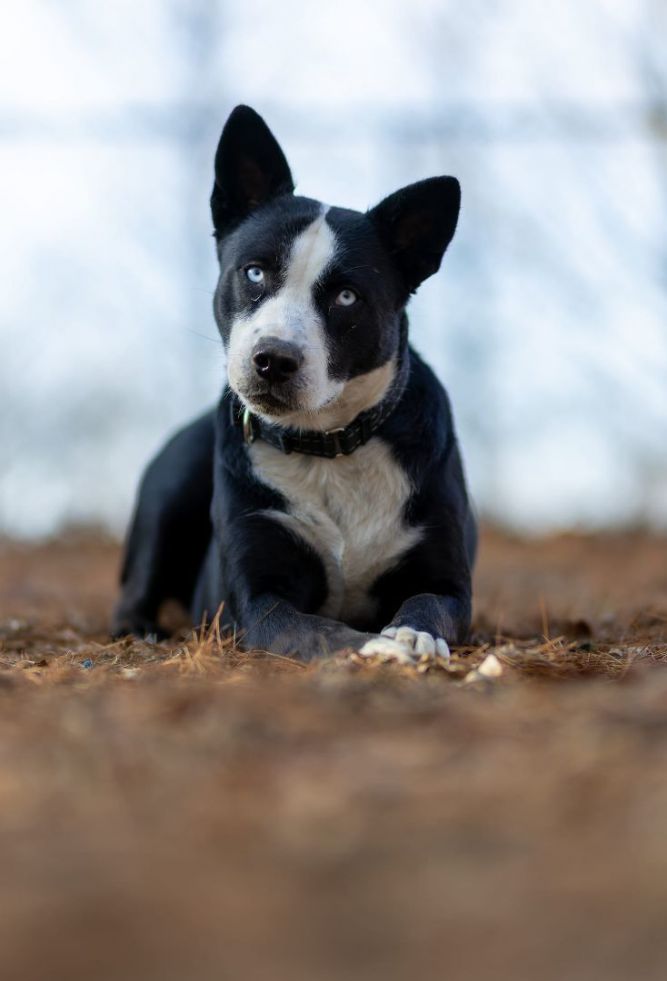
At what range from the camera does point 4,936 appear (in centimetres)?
127

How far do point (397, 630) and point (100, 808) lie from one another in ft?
5.66

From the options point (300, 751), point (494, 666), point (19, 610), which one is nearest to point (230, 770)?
point (300, 751)

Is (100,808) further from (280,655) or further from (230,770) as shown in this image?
(280,655)

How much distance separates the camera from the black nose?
11.4 feet

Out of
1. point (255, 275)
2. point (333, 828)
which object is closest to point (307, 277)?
point (255, 275)

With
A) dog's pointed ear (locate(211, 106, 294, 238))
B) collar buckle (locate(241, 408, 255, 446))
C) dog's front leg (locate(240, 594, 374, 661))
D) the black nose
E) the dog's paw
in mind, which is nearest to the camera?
the dog's paw

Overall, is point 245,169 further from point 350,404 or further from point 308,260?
point 350,404

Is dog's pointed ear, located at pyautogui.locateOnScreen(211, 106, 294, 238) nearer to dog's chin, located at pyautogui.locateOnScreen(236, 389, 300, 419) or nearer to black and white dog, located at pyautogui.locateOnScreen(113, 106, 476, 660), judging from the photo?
black and white dog, located at pyautogui.locateOnScreen(113, 106, 476, 660)

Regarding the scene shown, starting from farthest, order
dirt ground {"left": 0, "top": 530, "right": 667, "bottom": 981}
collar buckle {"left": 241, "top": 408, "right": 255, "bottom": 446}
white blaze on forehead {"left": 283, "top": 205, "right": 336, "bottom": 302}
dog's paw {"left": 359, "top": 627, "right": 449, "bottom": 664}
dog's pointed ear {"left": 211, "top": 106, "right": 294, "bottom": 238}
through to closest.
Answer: dog's pointed ear {"left": 211, "top": 106, "right": 294, "bottom": 238}, collar buckle {"left": 241, "top": 408, "right": 255, "bottom": 446}, white blaze on forehead {"left": 283, "top": 205, "right": 336, "bottom": 302}, dog's paw {"left": 359, "top": 627, "right": 449, "bottom": 664}, dirt ground {"left": 0, "top": 530, "right": 667, "bottom": 981}

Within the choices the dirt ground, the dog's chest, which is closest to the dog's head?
the dog's chest

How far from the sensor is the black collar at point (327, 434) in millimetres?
3871

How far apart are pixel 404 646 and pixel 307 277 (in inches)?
48.0

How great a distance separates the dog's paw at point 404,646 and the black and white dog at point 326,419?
13 cm

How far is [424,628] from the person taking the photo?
3.41 m
